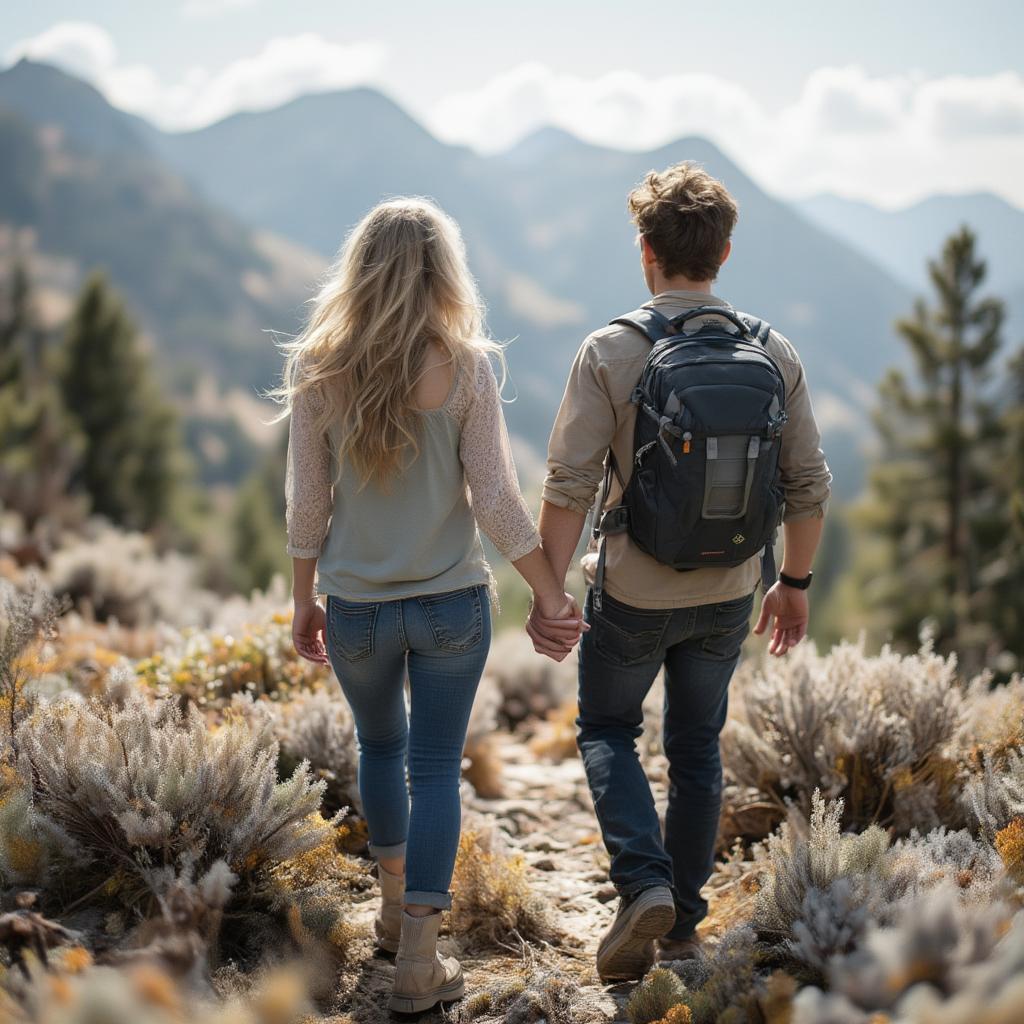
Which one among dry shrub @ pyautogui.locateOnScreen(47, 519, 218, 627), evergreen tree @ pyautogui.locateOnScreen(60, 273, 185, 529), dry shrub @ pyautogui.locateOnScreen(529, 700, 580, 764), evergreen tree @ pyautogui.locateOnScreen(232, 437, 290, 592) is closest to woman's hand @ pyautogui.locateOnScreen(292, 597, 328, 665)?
dry shrub @ pyautogui.locateOnScreen(529, 700, 580, 764)

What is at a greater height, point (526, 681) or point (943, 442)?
point (943, 442)

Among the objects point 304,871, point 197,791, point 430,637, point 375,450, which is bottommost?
point 304,871

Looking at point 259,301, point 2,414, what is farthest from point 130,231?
point 2,414

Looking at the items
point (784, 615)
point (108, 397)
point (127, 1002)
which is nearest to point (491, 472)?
point (784, 615)

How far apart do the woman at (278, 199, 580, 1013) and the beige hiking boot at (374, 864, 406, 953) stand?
9.1 inches

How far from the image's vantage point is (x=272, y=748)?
280cm

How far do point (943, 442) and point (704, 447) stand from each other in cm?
1695

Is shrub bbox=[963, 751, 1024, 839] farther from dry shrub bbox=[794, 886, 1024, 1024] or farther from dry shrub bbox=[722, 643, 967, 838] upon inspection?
dry shrub bbox=[794, 886, 1024, 1024]

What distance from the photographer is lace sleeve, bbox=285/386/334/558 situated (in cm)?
249

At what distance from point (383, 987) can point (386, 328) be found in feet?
5.78

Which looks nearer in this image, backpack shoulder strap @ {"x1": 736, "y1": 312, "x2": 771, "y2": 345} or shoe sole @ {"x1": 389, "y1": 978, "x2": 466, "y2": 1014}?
shoe sole @ {"x1": 389, "y1": 978, "x2": 466, "y2": 1014}

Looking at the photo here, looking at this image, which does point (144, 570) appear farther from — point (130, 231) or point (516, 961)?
point (130, 231)

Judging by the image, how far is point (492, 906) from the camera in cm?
303

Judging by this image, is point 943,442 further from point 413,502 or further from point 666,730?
point 413,502
